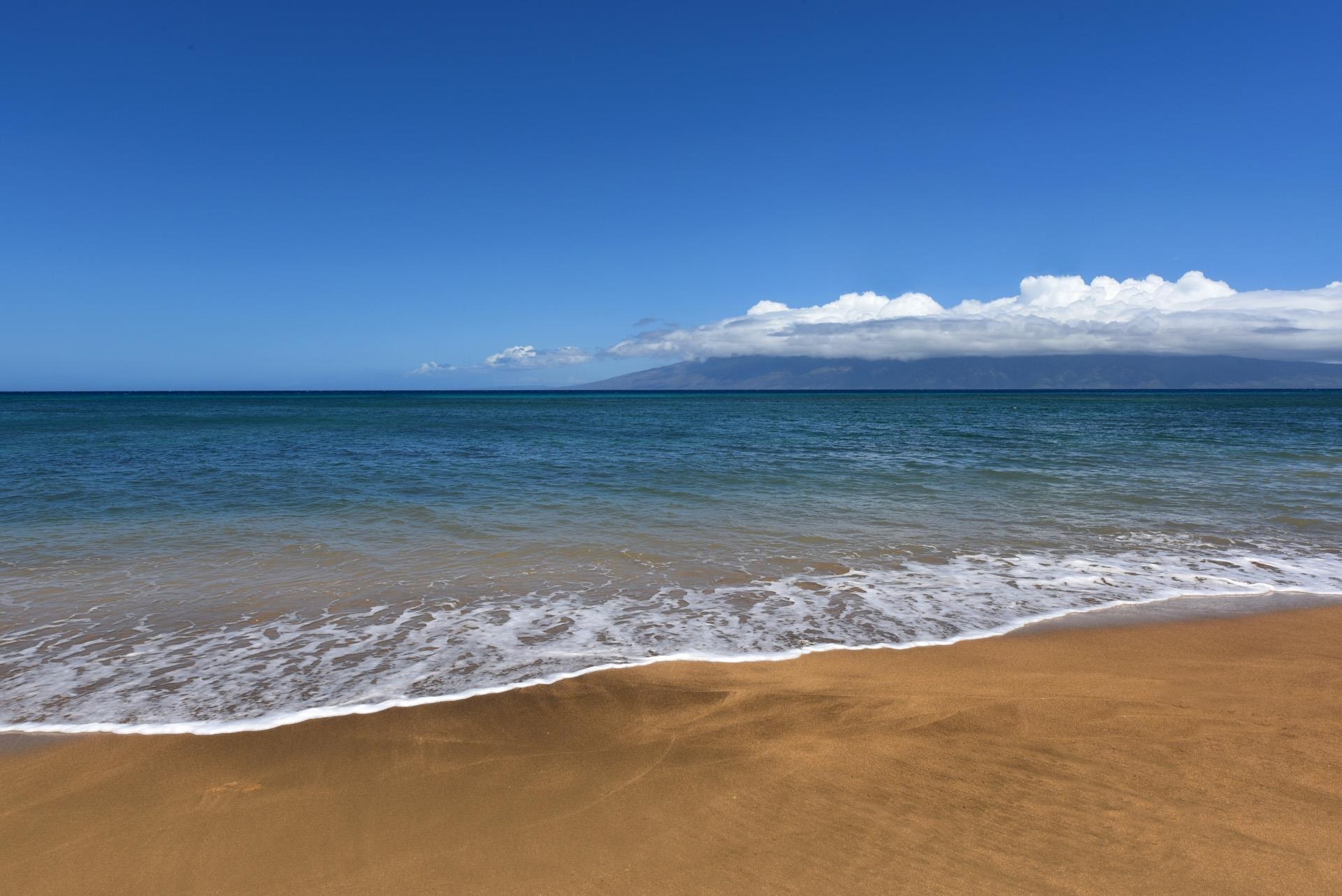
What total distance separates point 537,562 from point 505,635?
270cm

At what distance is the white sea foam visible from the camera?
16.4ft

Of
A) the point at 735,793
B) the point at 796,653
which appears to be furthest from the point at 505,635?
the point at 735,793

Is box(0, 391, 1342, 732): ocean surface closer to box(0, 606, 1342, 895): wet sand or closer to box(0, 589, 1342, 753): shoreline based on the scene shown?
box(0, 589, 1342, 753): shoreline

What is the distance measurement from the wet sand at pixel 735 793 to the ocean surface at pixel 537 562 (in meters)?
0.72

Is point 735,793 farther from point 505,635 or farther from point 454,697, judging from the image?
point 505,635

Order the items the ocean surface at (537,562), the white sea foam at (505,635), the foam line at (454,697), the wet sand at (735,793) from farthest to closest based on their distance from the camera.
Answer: the ocean surface at (537,562) < the white sea foam at (505,635) < the foam line at (454,697) < the wet sand at (735,793)

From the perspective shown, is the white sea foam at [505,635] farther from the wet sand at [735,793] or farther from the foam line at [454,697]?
the wet sand at [735,793]

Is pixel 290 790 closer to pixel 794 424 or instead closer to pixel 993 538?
pixel 993 538

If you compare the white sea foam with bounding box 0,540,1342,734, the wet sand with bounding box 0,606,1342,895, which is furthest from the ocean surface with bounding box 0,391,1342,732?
the wet sand with bounding box 0,606,1342,895

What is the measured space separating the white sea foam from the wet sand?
0.42 metres

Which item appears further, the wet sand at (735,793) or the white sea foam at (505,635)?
the white sea foam at (505,635)

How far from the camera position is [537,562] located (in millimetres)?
9031

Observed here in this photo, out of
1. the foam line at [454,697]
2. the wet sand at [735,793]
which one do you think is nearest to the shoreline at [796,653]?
the foam line at [454,697]

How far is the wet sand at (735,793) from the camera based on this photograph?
10.4 feet
